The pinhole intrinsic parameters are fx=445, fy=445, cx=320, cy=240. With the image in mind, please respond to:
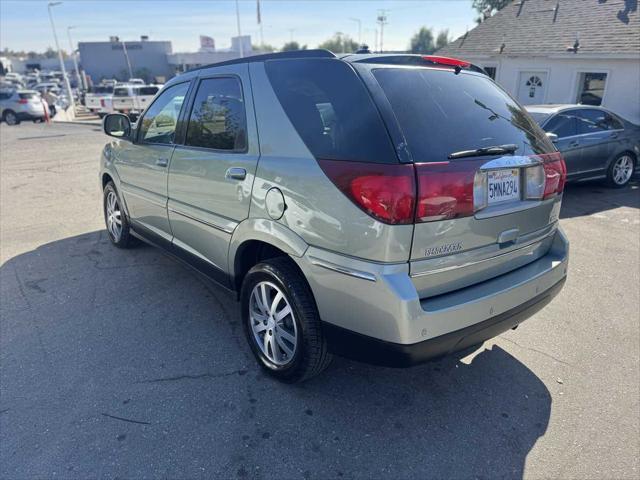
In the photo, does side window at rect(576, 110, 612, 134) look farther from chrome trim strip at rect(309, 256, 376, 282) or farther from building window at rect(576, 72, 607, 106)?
chrome trim strip at rect(309, 256, 376, 282)

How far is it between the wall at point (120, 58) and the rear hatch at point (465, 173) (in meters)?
72.3

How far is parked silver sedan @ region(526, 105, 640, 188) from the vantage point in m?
7.64

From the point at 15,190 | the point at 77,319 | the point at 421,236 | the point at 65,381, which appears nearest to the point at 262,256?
the point at 421,236

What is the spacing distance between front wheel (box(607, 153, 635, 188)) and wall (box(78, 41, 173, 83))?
6877 cm

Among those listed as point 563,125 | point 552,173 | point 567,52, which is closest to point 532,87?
point 567,52

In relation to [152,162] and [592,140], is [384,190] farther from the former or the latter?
[592,140]

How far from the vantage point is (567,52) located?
13922 millimetres

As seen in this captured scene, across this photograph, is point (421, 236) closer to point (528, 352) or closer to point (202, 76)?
point (528, 352)

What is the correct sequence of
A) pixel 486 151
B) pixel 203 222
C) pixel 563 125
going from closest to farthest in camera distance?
1. pixel 486 151
2. pixel 203 222
3. pixel 563 125

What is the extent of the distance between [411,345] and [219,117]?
2102mm

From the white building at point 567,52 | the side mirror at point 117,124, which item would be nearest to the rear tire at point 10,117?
the white building at point 567,52

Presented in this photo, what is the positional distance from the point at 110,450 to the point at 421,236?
1.98 metres

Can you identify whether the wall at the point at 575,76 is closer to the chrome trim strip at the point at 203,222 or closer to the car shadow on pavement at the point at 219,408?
the car shadow on pavement at the point at 219,408

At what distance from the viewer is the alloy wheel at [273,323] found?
9.00 feet
